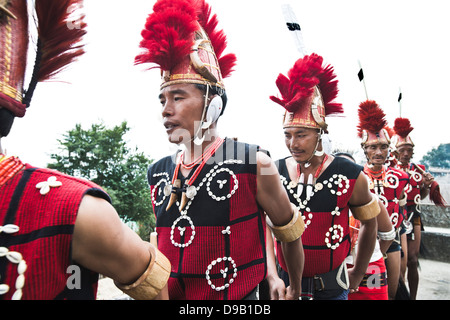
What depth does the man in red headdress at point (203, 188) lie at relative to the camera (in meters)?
1.71

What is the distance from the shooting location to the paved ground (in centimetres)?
543

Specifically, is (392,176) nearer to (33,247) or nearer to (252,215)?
(252,215)

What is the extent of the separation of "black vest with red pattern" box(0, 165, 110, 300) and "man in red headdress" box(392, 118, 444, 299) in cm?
681

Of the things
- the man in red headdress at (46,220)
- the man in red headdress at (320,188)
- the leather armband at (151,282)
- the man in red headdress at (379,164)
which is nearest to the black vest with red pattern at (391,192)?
the man in red headdress at (379,164)

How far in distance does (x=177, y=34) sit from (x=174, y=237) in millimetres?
1256

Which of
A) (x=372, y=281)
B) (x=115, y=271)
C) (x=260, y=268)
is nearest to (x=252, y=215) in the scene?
(x=260, y=268)

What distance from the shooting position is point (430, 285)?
6613mm

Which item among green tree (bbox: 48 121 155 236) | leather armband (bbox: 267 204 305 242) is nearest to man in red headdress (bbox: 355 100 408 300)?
leather armband (bbox: 267 204 305 242)

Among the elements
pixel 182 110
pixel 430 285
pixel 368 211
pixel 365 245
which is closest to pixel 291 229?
pixel 182 110

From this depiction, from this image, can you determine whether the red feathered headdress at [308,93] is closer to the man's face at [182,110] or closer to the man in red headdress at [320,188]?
the man in red headdress at [320,188]

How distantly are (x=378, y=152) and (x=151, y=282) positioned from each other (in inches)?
194

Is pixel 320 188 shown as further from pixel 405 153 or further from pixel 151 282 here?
pixel 405 153

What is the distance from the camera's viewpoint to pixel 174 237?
1811 mm

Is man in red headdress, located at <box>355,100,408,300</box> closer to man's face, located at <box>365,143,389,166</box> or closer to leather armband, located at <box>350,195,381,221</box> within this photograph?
man's face, located at <box>365,143,389,166</box>
